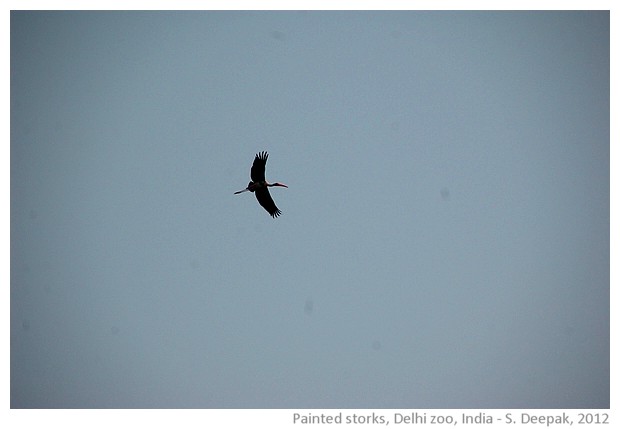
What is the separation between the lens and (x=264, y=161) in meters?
33.3

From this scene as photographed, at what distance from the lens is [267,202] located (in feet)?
114

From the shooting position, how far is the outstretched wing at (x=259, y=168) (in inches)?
1312

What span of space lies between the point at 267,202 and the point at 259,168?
5.64 ft

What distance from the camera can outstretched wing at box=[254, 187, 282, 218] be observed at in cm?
3447

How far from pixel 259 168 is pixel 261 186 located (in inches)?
36.9

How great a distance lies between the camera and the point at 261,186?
34.2 meters

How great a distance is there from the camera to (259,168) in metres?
33.5

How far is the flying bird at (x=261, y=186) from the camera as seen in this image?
33375mm
